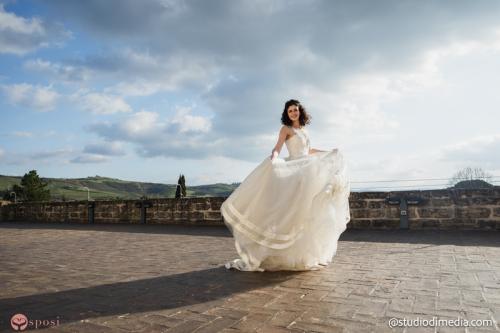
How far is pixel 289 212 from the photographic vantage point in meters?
4.09

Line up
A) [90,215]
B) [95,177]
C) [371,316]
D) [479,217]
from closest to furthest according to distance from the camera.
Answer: [371,316], [479,217], [90,215], [95,177]

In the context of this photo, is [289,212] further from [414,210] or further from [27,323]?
[414,210]

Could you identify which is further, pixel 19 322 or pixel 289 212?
pixel 289 212

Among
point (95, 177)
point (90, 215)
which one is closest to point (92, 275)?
point (90, 215)

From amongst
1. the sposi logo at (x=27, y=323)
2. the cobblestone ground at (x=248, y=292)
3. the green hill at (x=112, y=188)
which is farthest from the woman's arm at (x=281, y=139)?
the green hill at (x=112, y=188)

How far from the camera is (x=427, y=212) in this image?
8.80 m

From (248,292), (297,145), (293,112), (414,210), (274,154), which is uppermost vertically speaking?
(293,112)

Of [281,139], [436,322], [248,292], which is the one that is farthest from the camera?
[281,139]

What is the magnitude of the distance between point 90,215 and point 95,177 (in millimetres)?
140111

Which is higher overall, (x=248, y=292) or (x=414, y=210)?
(x=414, y=210)

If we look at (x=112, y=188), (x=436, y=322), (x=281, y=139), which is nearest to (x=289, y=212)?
(x=281, y=139)

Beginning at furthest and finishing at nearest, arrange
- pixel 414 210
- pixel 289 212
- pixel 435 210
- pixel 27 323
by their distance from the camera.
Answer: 1. pixel 414 210
2. pixel 435 210
3. pixel 289 212
4. pixel 27 323

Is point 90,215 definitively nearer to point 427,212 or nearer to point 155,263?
point 155,263

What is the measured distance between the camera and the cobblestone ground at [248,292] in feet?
8.62
